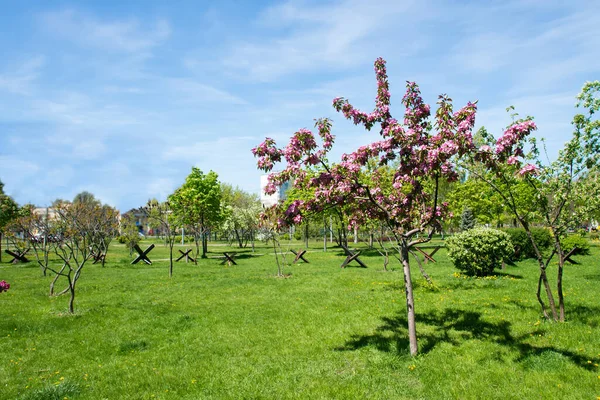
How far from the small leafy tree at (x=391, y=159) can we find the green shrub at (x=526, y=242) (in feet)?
63.6

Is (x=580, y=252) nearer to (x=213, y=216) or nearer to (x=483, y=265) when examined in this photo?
(x=483, y=265)

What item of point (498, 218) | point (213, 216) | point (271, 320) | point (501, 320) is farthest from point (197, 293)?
point (498, 218)

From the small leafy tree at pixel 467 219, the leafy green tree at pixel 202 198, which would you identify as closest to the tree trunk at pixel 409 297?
the leafy green tree at pixel 202 198

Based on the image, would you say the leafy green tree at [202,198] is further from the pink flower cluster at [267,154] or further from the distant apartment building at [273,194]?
the pink flower cluster at [267,154]

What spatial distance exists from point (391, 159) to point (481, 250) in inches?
471

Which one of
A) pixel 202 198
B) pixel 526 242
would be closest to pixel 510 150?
pixel 526 242

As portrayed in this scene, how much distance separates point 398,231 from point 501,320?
4422mm

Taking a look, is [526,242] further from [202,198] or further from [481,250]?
[202,198]

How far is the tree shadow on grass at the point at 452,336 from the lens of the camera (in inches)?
313

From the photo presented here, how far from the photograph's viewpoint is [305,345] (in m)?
9.28

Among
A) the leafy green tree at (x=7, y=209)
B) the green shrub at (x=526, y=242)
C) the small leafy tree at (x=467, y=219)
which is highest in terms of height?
the leafy green tree at (x=7, y=209)

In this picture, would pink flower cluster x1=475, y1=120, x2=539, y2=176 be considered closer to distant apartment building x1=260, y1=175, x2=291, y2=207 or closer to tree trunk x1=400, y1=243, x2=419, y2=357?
tree trunk x1=400, y1=243, x2=419, y2=357

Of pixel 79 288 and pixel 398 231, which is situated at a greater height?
pixel 398 231

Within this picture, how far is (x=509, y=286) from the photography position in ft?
47.6
